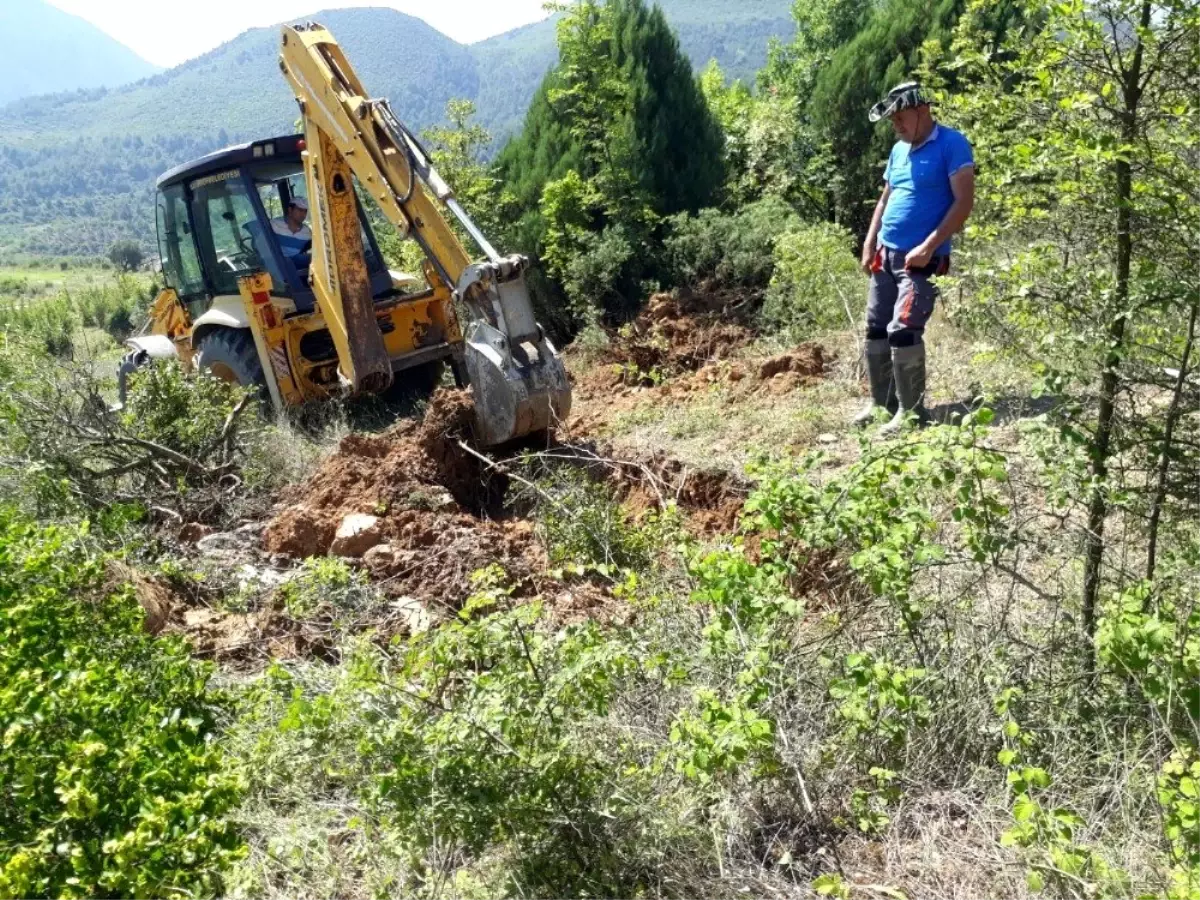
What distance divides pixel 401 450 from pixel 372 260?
3604 millimetres

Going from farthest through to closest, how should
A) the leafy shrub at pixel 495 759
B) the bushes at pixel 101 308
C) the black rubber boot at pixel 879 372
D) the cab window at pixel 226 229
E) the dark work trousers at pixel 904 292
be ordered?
the bushes at pixel 101 308, the cab window at pixel 226 229, the black rubber boot at pixel 879 372, the dark work trousers at pixel 904 292, the leafy shrub at pixel 495 759

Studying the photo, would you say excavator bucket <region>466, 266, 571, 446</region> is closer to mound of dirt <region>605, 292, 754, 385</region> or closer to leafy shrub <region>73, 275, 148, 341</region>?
mound of dirt <region>605, 292, 754, 385</region>

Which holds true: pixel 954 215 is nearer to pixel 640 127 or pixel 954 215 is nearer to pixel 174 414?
pixel 174 414

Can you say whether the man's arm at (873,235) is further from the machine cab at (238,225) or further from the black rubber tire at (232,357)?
the black rubber tire at (232,357)

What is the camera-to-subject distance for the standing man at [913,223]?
196 inches

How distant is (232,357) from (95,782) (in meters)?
6.48

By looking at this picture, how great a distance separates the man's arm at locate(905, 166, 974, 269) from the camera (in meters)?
4.95

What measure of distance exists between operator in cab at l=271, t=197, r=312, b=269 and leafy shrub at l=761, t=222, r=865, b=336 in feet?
13.8

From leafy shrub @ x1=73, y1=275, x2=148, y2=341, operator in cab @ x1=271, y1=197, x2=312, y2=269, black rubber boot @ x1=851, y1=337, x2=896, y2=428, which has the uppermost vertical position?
operator in cab @ x1=271, y1=197, x2=312, y2=269

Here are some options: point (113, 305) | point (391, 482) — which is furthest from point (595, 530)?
point (113, 305)

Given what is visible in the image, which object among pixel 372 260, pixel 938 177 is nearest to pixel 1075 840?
pixel 938 177

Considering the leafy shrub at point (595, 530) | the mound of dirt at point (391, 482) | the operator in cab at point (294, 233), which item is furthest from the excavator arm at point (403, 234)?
the operator in cab at point (294, 233)

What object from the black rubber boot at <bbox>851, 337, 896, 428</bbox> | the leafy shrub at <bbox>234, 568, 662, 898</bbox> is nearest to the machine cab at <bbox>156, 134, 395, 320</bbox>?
the black rubber boot at <bbox>851, 337, 896, 428</bbox>

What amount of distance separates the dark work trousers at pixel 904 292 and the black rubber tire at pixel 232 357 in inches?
200
